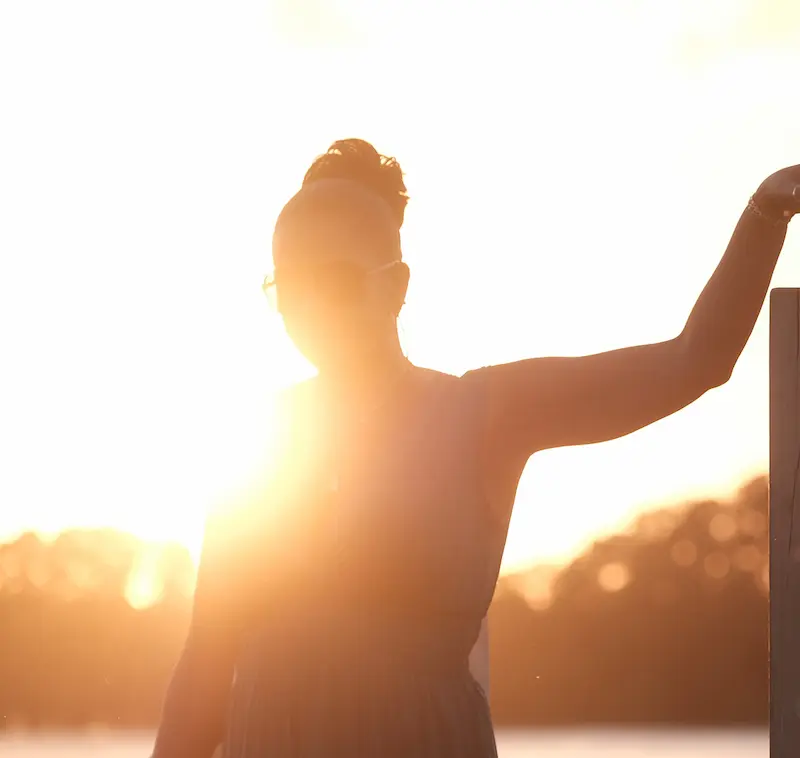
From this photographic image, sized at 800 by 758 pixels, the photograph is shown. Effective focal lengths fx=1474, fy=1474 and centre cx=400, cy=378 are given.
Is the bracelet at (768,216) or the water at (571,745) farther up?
the water at (571,745)

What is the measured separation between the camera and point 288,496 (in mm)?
3068

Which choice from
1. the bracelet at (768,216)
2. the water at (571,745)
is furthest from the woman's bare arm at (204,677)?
the water at (571,745)

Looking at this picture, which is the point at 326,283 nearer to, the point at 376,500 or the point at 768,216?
the point at 376,500

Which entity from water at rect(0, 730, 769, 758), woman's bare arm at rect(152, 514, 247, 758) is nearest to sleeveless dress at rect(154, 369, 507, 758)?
woman's bare arm at rect(152, 514, 247, 758)

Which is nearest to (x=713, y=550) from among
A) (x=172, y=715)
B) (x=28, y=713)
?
(x=28, y=713)

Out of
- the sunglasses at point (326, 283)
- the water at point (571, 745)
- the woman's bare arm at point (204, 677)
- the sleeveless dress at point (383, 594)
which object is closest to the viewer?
the sleeveless dress at point (383, 594)

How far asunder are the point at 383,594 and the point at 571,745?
3918 inches

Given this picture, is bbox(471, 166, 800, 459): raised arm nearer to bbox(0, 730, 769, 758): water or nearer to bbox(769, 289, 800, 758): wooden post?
bbox(769, 289, 800, 758): wooden post

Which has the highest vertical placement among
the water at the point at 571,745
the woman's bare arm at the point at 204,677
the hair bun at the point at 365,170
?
the water at the point at 571,745

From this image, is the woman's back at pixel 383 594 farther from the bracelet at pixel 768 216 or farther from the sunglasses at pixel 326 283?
the bracelet at pixel 768 216

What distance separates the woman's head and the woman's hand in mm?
807

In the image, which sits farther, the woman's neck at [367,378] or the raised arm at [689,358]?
the woman's neck at [367,378]

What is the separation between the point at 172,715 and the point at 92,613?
244 feet

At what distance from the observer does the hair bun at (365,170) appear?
128 inches
